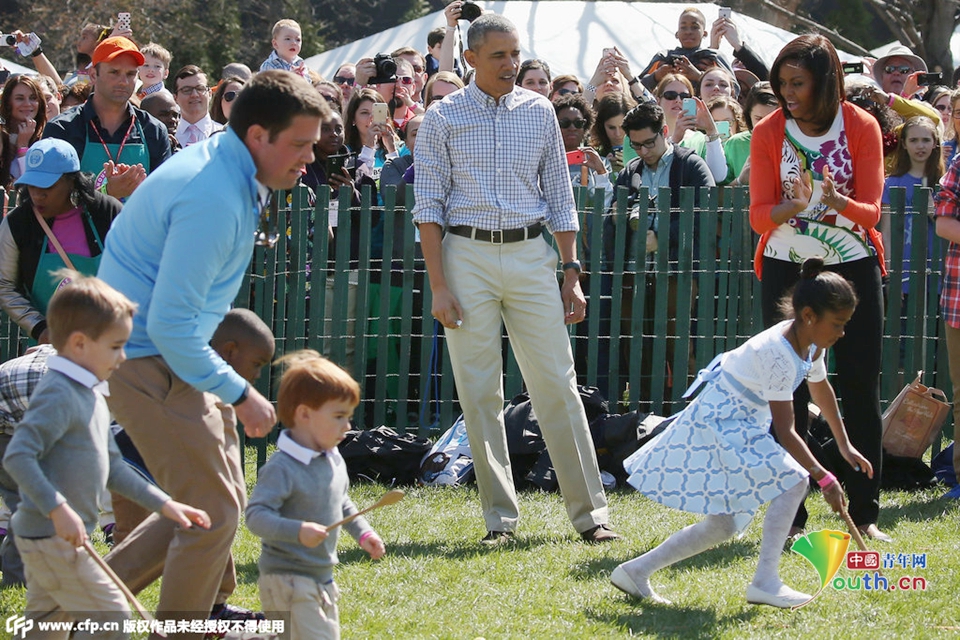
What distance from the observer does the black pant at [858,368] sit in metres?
5.91

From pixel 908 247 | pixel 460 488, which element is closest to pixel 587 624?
pixel 460 488

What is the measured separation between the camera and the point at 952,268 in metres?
6.96

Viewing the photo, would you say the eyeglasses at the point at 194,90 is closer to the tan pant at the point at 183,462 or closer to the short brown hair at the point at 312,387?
the tan pant at the point at 183,462

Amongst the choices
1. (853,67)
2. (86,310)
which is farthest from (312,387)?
(853,67)

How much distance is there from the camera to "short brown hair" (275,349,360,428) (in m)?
3.90

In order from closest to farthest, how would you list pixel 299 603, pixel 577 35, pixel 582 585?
pixel 299 603 → pixel 582 585 → pixel 577 35

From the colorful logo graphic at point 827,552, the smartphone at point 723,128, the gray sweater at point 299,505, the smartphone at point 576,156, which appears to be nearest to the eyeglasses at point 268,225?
the gray sweater at point 299,505

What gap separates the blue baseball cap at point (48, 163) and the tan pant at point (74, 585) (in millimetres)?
2456

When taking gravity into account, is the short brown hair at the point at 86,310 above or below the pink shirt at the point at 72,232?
below

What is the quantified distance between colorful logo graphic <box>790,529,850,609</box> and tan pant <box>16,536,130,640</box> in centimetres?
278

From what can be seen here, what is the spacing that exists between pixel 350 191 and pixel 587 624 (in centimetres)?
402

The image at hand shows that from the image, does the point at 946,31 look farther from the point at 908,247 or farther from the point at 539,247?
the point at 539,247

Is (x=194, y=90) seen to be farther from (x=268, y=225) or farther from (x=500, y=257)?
(x=268, y=225)

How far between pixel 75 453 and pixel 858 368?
3.74 meters
